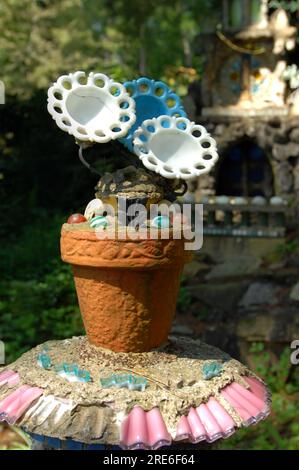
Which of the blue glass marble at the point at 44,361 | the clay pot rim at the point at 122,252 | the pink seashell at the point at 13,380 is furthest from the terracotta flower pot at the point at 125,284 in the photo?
the pink seashell at the point at 13,380

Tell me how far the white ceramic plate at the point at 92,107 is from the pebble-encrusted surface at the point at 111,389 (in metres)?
0.89

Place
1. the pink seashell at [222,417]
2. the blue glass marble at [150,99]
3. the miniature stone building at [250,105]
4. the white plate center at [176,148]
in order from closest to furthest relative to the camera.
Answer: the pink seashell at [222,417] → the white plate center at [176,148] → the blue glass marble at [150,99] → the miniature stone building at [250,105]

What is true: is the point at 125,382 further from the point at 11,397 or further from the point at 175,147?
the point at 175,147

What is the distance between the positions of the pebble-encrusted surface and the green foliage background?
2.99ft

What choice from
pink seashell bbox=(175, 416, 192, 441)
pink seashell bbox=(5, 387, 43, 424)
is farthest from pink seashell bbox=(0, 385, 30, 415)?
pink seashell bbox=(175, 416, 192, 441)

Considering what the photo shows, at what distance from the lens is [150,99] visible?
2678 mm

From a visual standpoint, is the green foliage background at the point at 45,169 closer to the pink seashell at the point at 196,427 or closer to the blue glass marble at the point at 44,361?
the blue glass marble at the point at 44,361

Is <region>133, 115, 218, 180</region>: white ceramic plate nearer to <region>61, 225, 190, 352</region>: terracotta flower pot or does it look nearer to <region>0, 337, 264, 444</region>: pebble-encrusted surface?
<region>61, 225, 190, 352</region>: terracotta flower pot

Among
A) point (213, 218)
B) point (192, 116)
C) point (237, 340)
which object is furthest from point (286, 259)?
point (192, 116)

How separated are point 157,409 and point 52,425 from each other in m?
0.37

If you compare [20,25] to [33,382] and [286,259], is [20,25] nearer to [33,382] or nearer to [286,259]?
[286,259]

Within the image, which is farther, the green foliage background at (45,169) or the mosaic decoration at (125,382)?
the green foliage background at (45,169)

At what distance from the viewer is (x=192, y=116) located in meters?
8.41

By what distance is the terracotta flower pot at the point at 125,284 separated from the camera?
233 centimetres
